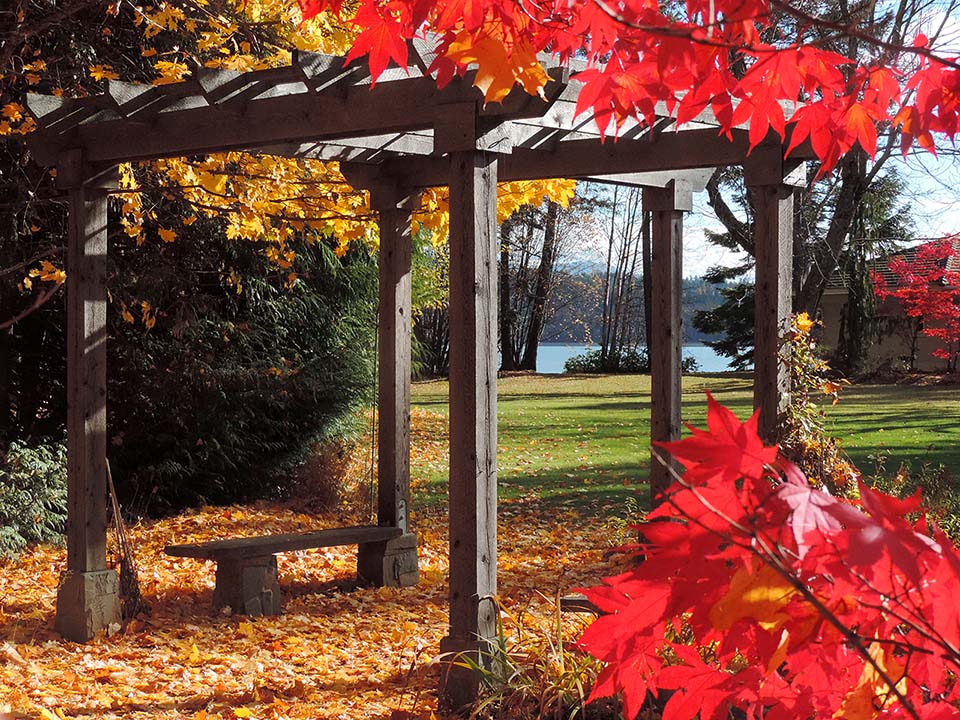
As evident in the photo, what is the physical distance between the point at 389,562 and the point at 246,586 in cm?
117

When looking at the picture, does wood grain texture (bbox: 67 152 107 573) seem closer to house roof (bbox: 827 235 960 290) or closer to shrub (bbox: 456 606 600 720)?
shrub (bbox: 456 606 600 720)

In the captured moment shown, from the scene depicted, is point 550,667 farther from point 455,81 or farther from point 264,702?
point 455,81

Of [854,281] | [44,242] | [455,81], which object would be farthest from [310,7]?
[854,281]

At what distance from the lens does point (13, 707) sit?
467 centimetres

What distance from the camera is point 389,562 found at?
7398 mm

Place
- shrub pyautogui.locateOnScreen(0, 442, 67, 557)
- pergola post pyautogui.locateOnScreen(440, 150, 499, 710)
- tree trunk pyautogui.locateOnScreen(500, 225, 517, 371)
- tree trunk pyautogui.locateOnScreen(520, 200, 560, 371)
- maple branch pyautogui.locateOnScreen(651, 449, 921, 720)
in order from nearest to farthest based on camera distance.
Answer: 1. maple branch pyautogui.locateOnScreen(651, 449, 921, 720)
2. pergola post pyautogui.locateOnScreen(440, 150, 499, 710)
3. shrub pyautogui.locateOnScreen(0, 442, 67, 557)
4. tree trunk pyautogui.locateOnScreen(500, 225, 517, 371)
5. tree trunk pyautogui.locateOnScreen(520, 200, 560, 371)

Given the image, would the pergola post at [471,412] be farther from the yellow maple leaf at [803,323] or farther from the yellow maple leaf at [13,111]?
the yellow maple leaf at [13,111]

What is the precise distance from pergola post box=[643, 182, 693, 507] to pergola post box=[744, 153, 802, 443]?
76cm

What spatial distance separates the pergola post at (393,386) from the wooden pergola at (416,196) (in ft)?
0.04

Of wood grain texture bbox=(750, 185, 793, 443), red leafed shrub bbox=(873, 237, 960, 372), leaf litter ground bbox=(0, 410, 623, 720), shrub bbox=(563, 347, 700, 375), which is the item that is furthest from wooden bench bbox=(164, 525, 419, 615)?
shrub bbox=(563, 347, 700, 375)

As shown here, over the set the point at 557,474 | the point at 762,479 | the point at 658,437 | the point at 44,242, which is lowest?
the point at 557,474

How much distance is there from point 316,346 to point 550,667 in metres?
7.16

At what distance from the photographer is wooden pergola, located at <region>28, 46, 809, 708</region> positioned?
459 cm

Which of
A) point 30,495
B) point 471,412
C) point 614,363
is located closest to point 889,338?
point 614,363
